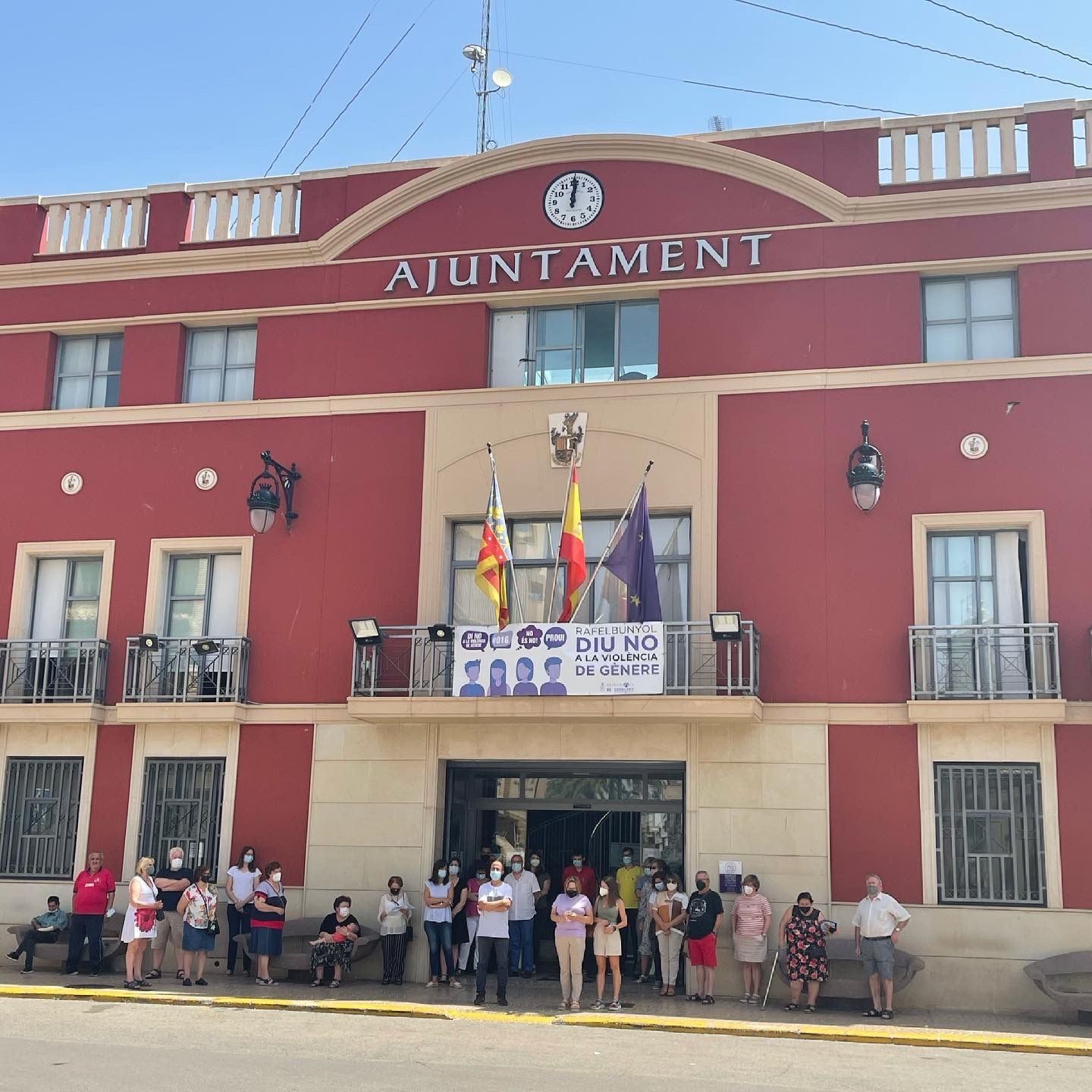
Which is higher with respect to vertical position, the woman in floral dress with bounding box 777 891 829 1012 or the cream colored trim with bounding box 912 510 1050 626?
the cream colored trim with bounding box 912 510 1050 626

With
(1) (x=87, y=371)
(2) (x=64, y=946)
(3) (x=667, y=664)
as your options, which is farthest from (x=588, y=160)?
(2) (x=64, y=946)

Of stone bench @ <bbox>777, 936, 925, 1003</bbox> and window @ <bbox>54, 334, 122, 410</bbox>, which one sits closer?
stone bench @ <bbox>777, 936, 925, 1003</bbox>

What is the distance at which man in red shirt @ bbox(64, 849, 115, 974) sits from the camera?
719 inches

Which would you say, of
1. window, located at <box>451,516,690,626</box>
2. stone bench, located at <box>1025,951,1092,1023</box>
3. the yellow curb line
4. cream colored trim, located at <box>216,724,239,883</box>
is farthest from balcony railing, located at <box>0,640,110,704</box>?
stone bench, located at <box>1025,951,1092,1023</box>

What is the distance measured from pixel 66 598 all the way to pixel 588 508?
779cm

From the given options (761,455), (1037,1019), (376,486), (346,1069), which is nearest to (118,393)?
(376,486)

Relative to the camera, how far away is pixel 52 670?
2027 centimetres

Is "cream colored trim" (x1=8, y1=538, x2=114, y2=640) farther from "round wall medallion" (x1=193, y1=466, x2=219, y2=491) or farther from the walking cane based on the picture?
the walking cane

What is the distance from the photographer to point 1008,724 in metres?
17.3

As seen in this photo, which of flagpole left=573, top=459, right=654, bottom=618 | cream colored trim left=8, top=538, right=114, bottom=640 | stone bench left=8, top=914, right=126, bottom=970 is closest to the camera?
flagpole left=573, top=459, right=654, bottom=618

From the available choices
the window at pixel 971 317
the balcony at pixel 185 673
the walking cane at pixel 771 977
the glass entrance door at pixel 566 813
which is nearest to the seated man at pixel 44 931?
the balcony at pixel 185 673

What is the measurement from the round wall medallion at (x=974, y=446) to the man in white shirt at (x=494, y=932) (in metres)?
7.93

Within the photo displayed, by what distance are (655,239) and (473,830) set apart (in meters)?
8.54

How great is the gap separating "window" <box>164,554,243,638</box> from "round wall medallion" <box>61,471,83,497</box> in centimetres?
193
